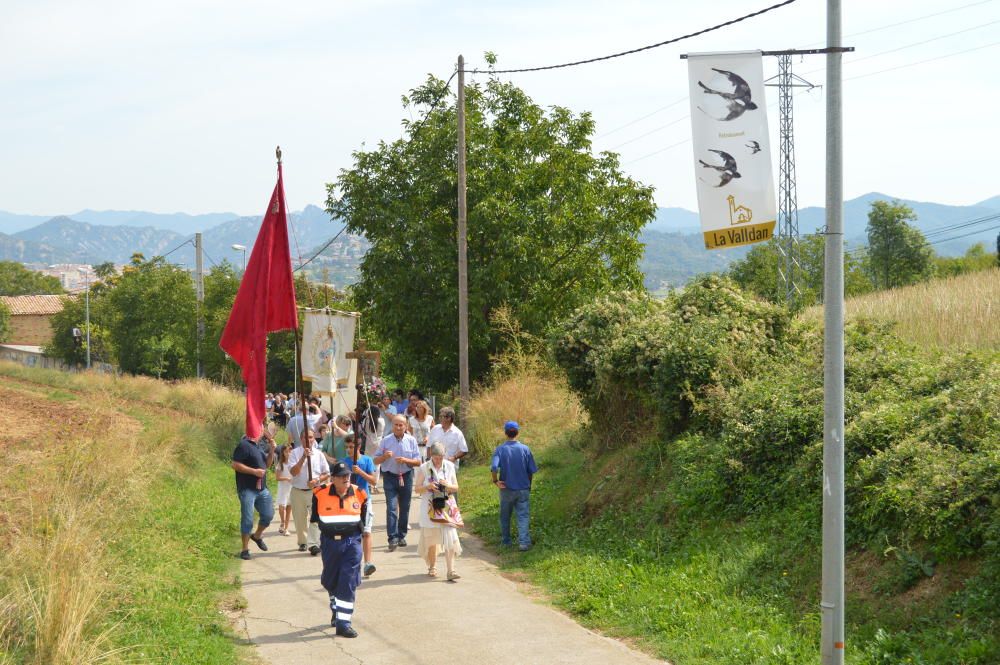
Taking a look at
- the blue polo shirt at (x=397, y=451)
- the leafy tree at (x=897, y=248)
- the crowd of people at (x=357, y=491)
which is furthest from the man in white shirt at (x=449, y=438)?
the leafy tree at (x=897, y=248)

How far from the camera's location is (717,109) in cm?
716

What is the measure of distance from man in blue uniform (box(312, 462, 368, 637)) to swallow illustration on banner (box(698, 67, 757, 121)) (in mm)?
5214

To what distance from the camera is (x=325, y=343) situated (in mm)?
24703

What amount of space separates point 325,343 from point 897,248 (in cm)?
4434

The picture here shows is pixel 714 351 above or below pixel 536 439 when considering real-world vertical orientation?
above

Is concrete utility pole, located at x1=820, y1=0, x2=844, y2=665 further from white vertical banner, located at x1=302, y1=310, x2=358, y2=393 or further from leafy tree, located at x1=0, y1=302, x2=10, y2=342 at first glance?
leafy tree, located at x1=0, y1=302, x2=10, y2=342

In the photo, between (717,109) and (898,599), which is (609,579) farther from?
(717,109)

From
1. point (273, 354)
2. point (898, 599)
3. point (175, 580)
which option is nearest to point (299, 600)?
point (175, 580)

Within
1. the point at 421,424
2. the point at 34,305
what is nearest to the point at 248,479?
the point at 421,424

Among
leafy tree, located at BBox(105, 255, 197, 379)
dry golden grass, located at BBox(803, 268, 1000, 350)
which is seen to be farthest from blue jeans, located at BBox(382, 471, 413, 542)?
leafy tree, located at BBox(105, 255, 197, 379)

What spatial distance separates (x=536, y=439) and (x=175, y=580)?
11.8 m

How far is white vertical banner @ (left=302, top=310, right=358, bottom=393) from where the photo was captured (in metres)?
24.4

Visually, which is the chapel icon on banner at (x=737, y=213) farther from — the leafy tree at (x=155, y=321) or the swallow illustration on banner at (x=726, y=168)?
the leafy tree at (x=155, y=321)

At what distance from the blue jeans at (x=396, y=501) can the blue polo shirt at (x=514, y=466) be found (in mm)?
1401
